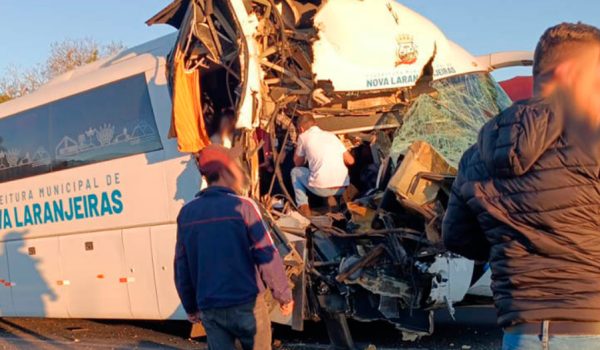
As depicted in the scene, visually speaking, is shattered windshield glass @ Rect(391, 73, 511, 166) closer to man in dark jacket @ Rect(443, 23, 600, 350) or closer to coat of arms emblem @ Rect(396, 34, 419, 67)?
coat of arms emblem @ Rect(396, 34, 419, 67)

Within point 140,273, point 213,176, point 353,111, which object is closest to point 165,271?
point 140,273

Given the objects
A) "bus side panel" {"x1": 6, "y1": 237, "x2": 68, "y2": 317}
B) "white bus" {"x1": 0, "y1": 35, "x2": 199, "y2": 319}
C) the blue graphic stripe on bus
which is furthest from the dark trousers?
"bus side panel" {"x1": 6, "y1": 237, "x2": 68, "y2": 317}

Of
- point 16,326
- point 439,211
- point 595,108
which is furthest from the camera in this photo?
point 16,326

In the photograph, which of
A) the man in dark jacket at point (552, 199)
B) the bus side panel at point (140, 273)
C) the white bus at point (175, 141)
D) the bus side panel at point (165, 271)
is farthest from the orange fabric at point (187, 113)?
the man in dark jacket at point (552, 199)

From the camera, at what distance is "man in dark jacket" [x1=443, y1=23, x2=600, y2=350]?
2.40 meters

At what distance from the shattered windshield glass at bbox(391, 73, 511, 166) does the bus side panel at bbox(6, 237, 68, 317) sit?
533cm

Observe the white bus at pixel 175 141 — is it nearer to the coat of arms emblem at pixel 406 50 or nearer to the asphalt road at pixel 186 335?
the coat of arms emblem at pixel 406 50

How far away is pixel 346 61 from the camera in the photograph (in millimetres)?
7117

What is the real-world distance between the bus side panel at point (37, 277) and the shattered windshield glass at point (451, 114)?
5.33 metres

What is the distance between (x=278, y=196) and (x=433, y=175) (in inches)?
82.2

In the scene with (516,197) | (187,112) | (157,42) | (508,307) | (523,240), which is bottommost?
(508,307)

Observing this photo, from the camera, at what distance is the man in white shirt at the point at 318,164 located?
313 inches

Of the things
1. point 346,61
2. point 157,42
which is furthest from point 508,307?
point 157,42

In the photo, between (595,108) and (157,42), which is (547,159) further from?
(157,42)
